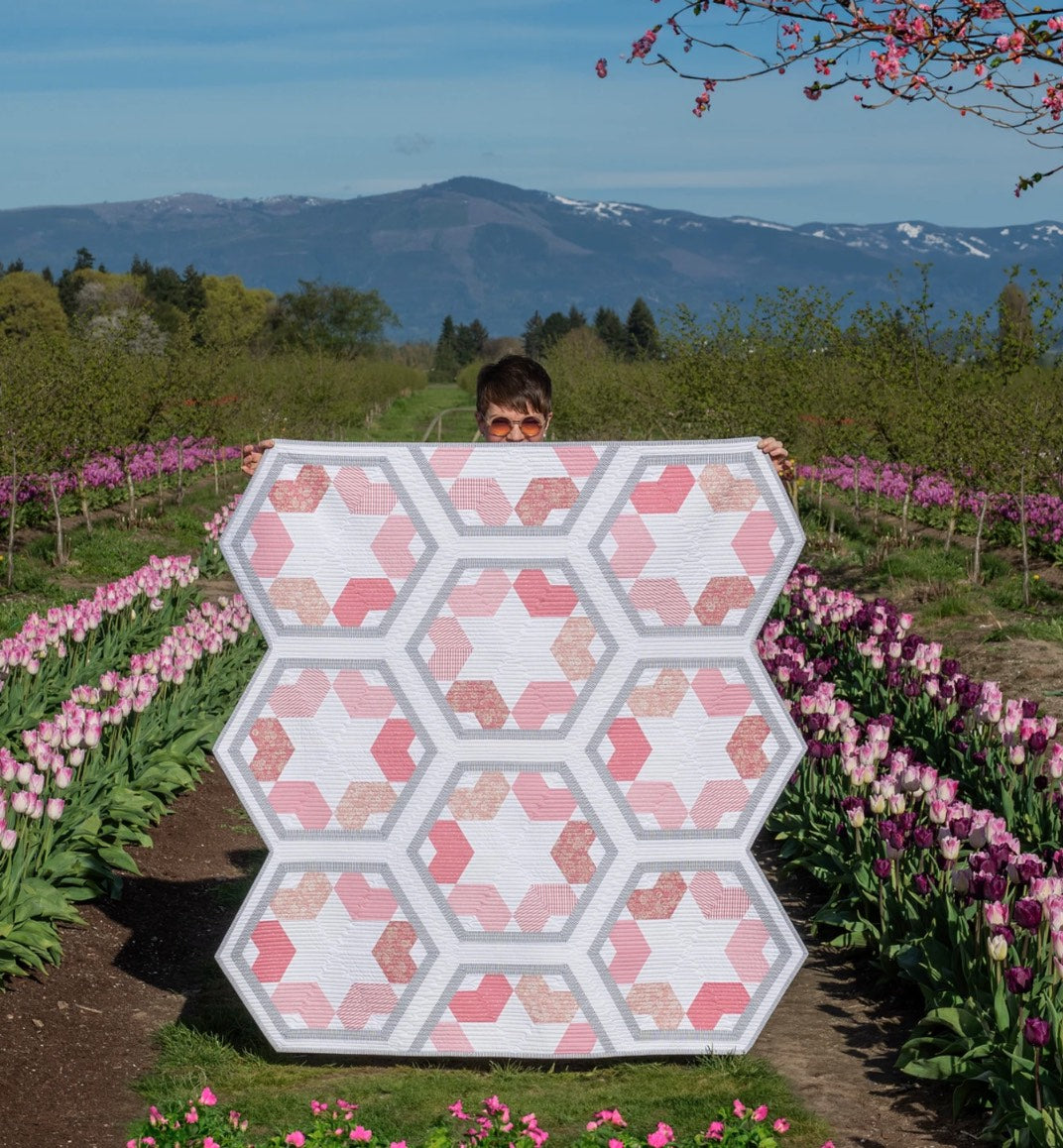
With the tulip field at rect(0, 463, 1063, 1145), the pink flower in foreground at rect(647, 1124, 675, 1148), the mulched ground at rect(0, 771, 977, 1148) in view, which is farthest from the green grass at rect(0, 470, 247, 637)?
the pink flower in foreground at rect(647, 1124, 675, 1148)

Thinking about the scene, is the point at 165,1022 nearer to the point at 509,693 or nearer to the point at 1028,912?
the point at 509,693

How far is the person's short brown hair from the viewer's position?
196 inches

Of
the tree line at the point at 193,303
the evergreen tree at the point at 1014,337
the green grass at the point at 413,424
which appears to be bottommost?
the tree line at the point at 193,303

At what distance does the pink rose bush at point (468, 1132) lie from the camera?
3754 millimetres

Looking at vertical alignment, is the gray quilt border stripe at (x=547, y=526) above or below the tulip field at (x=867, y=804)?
above

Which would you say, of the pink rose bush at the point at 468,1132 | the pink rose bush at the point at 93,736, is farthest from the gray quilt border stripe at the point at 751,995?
the pink rose bush at the point at 93,736

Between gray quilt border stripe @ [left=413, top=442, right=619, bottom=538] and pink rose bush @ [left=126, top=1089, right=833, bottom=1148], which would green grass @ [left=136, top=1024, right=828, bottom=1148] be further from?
gray quilt border stripe @ [left=413, top=442, right=619, bottom=538]

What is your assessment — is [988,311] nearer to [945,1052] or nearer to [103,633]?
[103,633]

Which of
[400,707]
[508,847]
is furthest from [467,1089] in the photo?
[400,707]

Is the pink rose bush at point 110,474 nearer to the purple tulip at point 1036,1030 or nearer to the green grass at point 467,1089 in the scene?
the green grass at point 467,1089

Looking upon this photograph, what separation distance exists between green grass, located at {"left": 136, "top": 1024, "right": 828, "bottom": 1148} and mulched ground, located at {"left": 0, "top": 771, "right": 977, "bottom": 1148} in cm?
9

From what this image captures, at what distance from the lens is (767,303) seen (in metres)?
22.1

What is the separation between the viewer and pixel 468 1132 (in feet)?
12.7

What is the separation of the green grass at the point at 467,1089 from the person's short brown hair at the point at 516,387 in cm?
217
